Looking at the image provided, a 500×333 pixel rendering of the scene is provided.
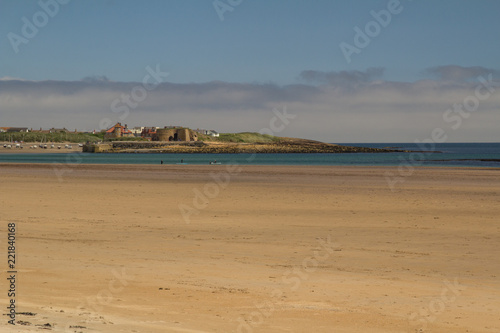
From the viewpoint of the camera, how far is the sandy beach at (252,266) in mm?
9102

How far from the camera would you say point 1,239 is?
16000mm

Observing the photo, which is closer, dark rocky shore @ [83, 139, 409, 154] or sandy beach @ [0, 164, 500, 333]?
sandy beach @ [0, 164, 500, 333]

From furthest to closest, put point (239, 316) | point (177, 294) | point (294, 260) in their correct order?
1. point (294, 260)
2. point (177, 294)
3. point (239, 316)

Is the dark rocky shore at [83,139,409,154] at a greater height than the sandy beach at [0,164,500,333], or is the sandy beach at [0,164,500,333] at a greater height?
the dark rocky shore at [83,139,409,154]

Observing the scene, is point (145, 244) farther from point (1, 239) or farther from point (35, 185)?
point (35, 185)

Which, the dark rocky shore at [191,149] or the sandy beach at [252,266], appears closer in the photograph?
the sandy beach at [252,266]

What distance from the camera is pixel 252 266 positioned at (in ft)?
43.0

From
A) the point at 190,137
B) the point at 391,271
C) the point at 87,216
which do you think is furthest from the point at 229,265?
the point at 190,137

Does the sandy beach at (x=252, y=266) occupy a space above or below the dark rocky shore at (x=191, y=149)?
below

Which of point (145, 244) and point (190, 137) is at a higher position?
point (190, 137)

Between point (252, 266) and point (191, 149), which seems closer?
point (252, 266)

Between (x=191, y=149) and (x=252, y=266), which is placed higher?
(x=191, y=149)

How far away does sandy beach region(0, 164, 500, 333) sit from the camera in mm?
9102

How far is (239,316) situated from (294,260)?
484cm
